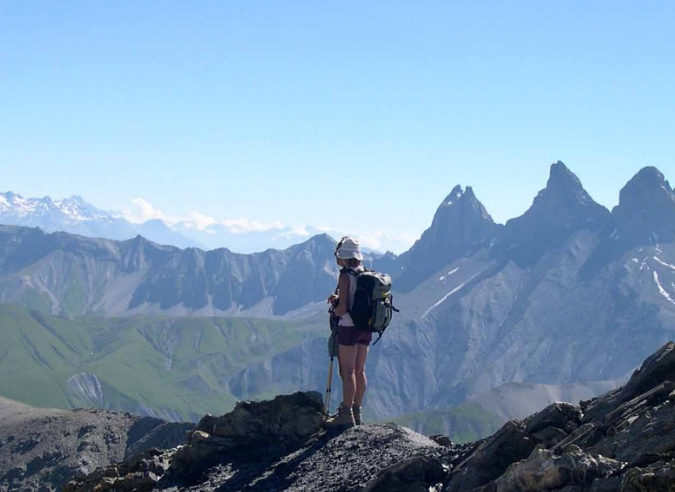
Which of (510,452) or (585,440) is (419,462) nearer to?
(510,452)

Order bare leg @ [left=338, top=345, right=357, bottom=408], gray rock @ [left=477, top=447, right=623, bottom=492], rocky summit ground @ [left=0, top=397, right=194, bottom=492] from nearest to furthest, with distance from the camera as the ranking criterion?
gray rock @ [left=477, top=447, right=623, bottom=492], bare leg @ [left=338, top=345, right=357, bottom=408], rocky summit ground @ [left=0, top=397, right=194, bottom=492]

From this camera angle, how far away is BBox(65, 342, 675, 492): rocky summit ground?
13992 mm

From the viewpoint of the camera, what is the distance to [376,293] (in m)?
21.8

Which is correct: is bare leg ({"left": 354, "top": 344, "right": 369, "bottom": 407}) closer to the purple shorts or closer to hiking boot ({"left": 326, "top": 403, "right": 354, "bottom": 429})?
the purple shorts

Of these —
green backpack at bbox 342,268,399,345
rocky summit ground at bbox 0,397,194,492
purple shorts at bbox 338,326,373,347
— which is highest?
green backpack at bbox 342,268,399,345

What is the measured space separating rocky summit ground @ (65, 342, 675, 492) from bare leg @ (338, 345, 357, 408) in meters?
0.97

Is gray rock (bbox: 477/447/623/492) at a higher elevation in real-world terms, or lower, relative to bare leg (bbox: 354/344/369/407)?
lower

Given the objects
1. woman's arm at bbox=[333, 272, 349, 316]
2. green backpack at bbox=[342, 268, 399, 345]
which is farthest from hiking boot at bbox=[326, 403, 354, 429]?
woman's arm at bbox=[333, 272, 349, 316]

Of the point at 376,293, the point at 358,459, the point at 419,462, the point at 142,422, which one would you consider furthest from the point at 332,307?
the point at 142,422

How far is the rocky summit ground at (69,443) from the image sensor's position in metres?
76.4

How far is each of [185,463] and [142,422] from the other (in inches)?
2471

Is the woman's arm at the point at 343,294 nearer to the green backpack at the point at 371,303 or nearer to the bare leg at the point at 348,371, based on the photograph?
the green backpack at the point at 371,303

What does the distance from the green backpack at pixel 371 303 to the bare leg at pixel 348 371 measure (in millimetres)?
893

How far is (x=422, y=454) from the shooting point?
1997 centimetres
